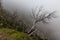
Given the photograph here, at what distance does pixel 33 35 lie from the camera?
20375 millimetres

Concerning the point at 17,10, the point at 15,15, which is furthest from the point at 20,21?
the point at 17,10

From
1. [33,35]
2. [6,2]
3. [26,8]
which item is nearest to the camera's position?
[33,35]

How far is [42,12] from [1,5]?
5289mm

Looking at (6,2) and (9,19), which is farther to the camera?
(6,2)

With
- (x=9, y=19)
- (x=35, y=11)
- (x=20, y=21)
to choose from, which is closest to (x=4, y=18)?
(x=9, y=19)

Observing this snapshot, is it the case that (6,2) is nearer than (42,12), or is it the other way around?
(42,12)

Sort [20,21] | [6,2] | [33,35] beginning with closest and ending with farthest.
Result: [33,35]
[20,21]
[6,2]

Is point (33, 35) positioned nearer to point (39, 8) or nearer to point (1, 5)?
point (39, 8)

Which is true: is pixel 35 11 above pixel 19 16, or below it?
above

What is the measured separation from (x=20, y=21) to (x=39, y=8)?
284 cm

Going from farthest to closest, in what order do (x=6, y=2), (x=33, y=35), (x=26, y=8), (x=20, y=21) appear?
(x=26, y=8) → (x=6, y=2) → (x=20, y=21) → (x=33, y=35)

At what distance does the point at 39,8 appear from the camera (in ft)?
70.8

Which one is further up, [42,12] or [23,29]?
[42,12]

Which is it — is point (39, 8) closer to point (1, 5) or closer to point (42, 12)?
point (42, 12)
